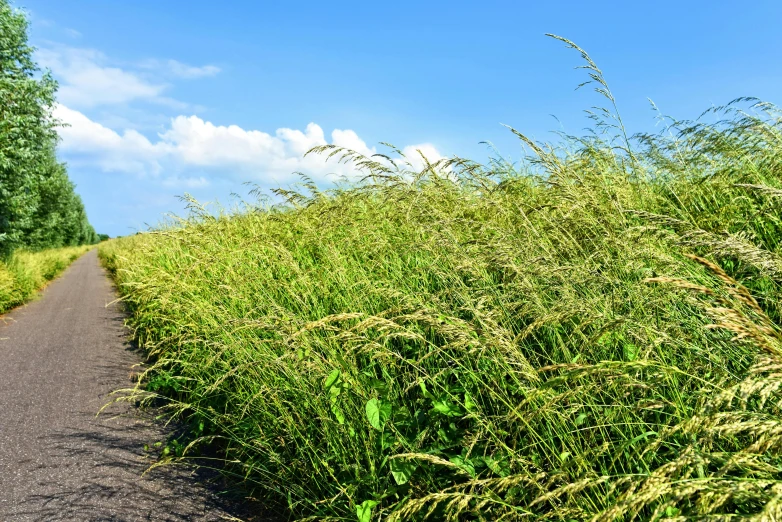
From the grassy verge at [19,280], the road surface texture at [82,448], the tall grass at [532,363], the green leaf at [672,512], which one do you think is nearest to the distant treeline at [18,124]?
the grassy verge at [19,280]

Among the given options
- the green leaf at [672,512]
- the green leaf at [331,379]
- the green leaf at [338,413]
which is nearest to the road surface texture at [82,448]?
the green leaf at [338,413]

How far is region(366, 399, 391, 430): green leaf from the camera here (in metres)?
2.51

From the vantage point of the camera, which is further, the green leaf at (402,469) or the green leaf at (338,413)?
the green leaf at (338,413)

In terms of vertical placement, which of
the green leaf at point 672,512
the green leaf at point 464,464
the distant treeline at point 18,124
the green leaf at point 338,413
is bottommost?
the green leaf at point 464,464

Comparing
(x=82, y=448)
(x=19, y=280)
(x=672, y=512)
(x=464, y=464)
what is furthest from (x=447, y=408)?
(x=19, y=280)

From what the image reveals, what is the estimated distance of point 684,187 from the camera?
5.12 m

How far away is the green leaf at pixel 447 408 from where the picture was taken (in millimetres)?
2649

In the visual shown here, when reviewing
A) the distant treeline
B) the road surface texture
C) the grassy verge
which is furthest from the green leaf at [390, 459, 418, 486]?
the distant treeline

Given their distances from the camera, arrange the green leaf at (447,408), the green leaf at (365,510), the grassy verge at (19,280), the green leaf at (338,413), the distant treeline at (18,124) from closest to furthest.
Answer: the green leaf at (365,510), the green leaf at (447,408), the green leaf at (338,413), the grassy verge at (19,280), the distant treeline at (18,124)

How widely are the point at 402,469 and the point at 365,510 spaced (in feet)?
0.87

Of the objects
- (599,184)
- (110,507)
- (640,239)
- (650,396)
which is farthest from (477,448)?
(599,184)

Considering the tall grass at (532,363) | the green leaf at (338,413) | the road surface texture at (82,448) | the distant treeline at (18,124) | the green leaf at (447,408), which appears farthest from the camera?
the distant treeline at (18,124)

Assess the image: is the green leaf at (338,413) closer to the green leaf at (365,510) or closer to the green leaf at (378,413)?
the green leaf at (378,413)

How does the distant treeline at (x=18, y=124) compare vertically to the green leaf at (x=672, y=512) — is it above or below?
above
